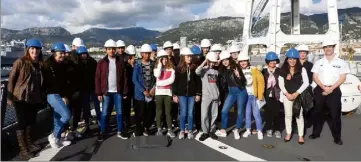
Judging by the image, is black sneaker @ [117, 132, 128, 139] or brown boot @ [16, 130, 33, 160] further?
black sneaker @ [117, 132, 128, 139]

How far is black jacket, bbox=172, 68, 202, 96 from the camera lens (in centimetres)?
543

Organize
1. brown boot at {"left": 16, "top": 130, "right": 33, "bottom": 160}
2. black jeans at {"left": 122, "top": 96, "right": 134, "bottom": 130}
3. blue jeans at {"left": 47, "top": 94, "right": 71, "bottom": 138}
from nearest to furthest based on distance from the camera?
brown boot at {"left": 16, "top": 130, "right": 33, "bottom": 160} < blue jeans at {"left": 47, "top": 94, "right": 71, "bottom": 138} < black jeans at {"left": 122, "top": 96, "right": 134, "bottom": 130}

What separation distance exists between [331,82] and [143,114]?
339cm

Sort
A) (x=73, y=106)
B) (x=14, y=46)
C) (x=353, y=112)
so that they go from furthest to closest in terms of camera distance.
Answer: (x=14, y=46)
(x=353, y=112)
(x=73, y=106)

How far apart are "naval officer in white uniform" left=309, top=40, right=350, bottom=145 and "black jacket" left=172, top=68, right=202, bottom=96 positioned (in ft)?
6.87

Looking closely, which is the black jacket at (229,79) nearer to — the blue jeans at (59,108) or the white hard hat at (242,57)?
the white hard hat at (242,57)

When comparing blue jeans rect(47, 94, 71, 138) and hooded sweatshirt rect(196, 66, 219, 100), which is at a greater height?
hooded sweatshirt rect(196, 66, 219, 100)

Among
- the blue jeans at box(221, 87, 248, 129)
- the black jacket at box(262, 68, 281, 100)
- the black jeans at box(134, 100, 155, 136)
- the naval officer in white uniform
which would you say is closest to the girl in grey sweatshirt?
the blue jeans at box(221, 87, 248, 129)

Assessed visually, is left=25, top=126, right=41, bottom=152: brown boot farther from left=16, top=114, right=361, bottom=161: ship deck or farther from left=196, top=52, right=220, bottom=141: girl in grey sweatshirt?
left=196, top=52, right=220, bottom=141: girl in grey sweatshirt

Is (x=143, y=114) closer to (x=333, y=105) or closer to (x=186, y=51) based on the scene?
(x=186, y=51)

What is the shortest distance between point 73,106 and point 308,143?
4311 mm

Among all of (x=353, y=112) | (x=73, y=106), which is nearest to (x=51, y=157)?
(x=73, y=106)

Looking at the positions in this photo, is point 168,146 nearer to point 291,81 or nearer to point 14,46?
point 291,81

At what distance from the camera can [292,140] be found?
5488 millimetres
